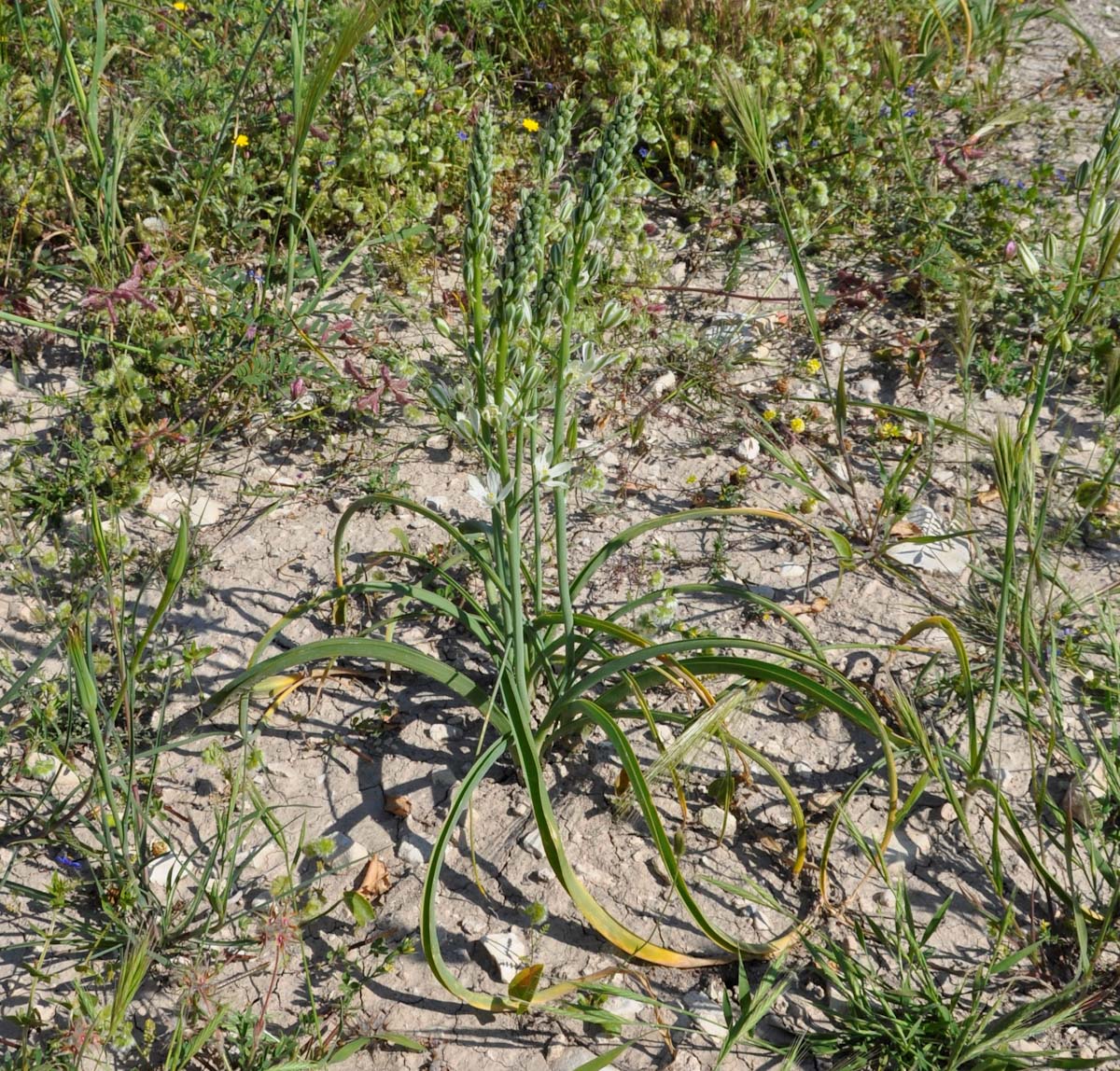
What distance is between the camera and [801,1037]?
73.2 inches

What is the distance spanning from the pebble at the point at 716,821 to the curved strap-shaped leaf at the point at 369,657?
0.48m

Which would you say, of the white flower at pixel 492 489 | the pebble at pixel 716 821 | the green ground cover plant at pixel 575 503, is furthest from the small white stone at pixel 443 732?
the white flower at pixel 492 489

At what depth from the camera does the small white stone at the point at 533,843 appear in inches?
87.7

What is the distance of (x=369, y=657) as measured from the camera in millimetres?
2178

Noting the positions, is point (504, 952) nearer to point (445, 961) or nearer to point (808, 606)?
point (445, 961)

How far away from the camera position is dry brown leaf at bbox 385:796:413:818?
2289 millimetres

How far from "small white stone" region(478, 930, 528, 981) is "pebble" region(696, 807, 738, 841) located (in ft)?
1.55

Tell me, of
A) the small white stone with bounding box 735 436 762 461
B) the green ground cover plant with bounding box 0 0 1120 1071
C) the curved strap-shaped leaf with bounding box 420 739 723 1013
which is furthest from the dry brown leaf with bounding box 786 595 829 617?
the curved strap-shaped leaf with bounding box 420 739 723 1013

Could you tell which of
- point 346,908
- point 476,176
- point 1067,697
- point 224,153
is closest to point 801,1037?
point 346,908

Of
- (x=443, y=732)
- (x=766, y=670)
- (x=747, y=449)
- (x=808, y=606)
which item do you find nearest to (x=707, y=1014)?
(x=766, y=670)

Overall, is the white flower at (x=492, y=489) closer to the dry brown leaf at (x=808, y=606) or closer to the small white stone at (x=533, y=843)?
the small white stone at (x=533, y=843)

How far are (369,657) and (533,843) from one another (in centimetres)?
53

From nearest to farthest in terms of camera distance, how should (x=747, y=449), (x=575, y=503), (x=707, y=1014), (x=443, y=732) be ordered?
(x=707, y=1014), (x=443, y=732), (x=575, y=503), (x=747, y=449)

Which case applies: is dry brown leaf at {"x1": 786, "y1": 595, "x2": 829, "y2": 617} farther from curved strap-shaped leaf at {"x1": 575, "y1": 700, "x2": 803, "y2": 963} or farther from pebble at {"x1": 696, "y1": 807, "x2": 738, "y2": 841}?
curved strap-shaped leaf at {"x1": 575, "y1": 700, "x2": 803, "y2": 963}
